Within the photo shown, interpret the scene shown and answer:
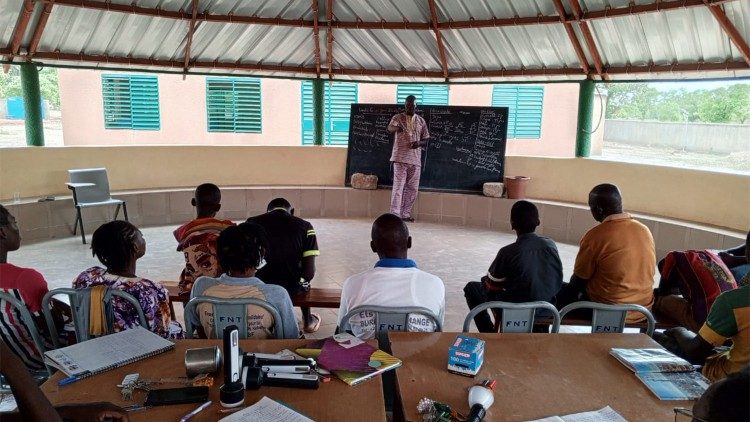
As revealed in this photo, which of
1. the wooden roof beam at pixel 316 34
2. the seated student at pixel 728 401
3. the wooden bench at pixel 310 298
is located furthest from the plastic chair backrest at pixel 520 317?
the wooden roof beam at pixel 316 34

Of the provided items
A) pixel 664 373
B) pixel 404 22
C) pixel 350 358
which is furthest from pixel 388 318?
pixel 404 22

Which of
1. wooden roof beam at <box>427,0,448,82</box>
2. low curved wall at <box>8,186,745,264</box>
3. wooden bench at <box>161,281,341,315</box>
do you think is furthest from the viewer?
wooden roof beam at <box>427,0,448,82</box>

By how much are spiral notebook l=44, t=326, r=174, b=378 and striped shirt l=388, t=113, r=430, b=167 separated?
5.93 metres

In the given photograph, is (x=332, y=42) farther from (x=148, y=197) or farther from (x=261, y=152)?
(x=148, y=197)

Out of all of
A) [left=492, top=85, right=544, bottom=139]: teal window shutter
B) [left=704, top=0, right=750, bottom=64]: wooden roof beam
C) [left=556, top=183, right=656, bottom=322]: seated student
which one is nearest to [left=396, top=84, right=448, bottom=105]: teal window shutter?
[left=492, top=85, right=544, bottom=139]: teal window shutter

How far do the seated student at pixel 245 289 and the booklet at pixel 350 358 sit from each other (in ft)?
1.17

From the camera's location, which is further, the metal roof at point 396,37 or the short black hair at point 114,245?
the metal roof at point 396,37

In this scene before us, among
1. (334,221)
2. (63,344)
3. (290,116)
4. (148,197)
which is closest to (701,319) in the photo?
(63,344)

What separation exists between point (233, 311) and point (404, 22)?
20.2ft

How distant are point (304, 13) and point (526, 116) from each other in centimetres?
450

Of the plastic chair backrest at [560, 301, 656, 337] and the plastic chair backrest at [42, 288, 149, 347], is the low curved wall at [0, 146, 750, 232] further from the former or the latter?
the plastic chair backrest at [42, 288, 149, 347]

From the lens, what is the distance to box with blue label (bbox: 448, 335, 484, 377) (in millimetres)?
1867

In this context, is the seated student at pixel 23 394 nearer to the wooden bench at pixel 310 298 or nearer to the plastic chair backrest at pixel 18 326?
the plastic chair backrest at pixel 18 326

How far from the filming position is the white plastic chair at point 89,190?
6366mm
